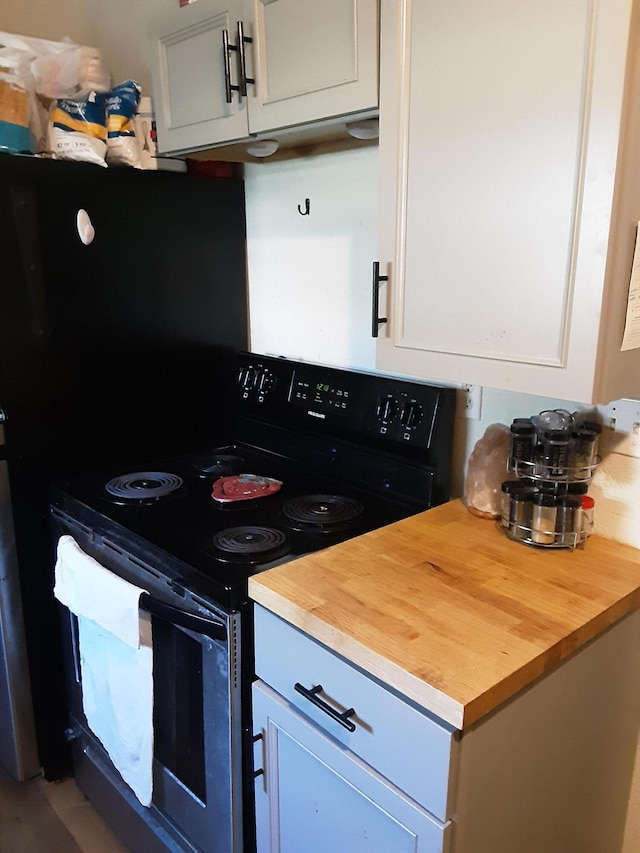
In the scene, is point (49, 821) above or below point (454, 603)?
below

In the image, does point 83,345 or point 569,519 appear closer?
point 569,519

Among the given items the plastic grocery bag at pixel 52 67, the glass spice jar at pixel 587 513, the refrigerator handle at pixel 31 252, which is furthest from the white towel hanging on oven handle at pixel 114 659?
the plastic grocery bag at pixel 52 67

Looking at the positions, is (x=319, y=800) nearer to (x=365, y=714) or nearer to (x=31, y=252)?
(x=365, y=714)

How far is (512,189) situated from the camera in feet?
3.41

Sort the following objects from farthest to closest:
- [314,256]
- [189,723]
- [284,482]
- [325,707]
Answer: [314,256] → [284,482] → [189,723] → [325,707]

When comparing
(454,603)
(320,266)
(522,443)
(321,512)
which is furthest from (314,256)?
(454,603)

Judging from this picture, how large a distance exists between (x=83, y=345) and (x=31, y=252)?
0.25 metres

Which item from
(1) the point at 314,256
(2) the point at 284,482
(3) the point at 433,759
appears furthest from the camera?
(1) the point at 314,256

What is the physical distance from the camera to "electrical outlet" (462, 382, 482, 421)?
1.48m

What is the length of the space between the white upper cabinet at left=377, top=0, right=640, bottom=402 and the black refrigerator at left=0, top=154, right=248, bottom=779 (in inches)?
31.7

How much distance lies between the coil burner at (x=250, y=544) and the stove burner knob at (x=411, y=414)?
39 centimetres

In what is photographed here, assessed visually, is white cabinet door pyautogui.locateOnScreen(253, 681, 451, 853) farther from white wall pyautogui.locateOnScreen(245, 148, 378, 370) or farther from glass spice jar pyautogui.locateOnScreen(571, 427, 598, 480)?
white wall pyautogui.locateOnScreen(245, 148, 378, 370)

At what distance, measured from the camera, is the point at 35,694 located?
1807mm

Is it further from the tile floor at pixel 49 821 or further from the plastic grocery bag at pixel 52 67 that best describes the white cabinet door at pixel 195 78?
the tile floor at pixel 49 821
